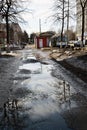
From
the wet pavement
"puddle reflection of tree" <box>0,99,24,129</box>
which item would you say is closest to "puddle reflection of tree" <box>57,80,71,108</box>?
the wet pavement

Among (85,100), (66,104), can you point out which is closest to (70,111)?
(66,104)

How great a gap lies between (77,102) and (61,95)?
4.19 feet

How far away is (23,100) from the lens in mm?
9625

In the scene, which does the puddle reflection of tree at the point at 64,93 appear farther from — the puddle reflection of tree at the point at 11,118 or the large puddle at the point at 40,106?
the puddle reflection of tree at the point at 11,118

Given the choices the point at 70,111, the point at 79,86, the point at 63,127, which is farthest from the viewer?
the point at 79,86

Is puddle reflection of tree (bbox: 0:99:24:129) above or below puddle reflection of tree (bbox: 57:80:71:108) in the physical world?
above

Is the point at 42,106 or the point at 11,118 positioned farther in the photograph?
the point at 42,106

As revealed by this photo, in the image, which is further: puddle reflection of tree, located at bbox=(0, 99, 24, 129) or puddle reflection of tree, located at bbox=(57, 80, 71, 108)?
puddle reflection of tree, located at bbox=(57, 80, 71, 108)

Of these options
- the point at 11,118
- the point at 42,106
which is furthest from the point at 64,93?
the point at 11,118

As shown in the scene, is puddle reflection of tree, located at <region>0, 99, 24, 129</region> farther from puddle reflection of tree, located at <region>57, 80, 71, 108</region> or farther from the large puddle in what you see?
puddle reflection of tree, located at <region>57, 80, 71, 108</region>

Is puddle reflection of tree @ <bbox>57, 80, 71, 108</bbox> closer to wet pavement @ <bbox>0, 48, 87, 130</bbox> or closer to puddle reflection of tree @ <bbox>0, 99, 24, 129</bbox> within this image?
wet pavement @ <bbox>0, 48, 87, 130</bbox>

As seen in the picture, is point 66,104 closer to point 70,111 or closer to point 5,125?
point 70,111

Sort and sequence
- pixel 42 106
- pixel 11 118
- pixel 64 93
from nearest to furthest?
pixel 11 118, pixel 42 106, pixel 64 93

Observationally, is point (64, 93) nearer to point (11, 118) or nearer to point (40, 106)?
point (40, 106)
